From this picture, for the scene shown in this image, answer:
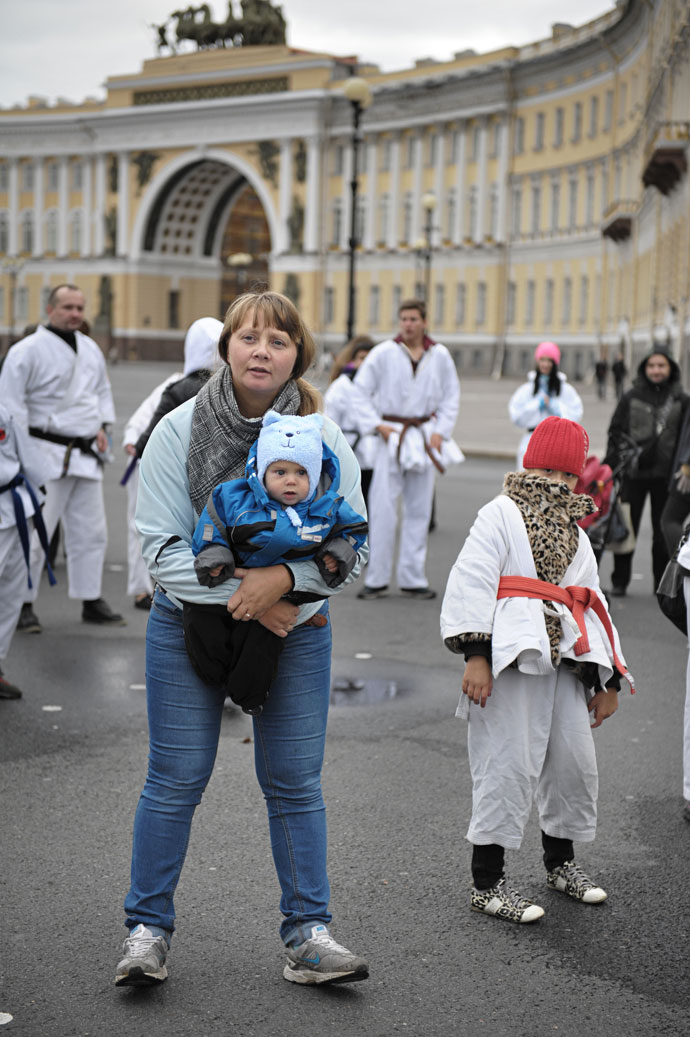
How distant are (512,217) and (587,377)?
13422mm

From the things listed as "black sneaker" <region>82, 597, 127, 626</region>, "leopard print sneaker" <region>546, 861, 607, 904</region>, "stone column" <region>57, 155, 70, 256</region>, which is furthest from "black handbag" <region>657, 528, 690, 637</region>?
"stone column" <region>57, 155, 70, 256</region>

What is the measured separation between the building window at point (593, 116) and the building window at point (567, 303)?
248 inches

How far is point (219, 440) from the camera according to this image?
3.60 metres

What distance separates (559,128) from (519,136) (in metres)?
3.19

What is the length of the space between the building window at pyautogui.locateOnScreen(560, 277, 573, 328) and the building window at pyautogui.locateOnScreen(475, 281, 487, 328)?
6.27 metres

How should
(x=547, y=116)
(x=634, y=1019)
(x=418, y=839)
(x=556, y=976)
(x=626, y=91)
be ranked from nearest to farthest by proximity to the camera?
(x=634, y=1019)
(x=556, y=976)
(x=418, y=839)
(x=626, y=91)
(x=547, y=116)

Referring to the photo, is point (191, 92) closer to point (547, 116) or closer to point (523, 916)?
point (547, 116)

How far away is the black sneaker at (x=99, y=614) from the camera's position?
9.00 metres

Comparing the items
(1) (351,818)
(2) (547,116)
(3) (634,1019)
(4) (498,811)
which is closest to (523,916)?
(4) (498,811)

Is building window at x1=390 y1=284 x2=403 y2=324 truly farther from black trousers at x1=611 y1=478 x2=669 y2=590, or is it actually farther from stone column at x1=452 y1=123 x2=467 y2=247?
black trousers at x1=611 y1=478 x2=669 y2=590

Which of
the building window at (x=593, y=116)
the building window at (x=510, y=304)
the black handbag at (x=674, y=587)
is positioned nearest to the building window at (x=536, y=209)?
the building window at (x=510, y=304)

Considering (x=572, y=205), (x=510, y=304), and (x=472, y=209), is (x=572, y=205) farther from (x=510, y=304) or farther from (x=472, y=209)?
(x=472, y=209)

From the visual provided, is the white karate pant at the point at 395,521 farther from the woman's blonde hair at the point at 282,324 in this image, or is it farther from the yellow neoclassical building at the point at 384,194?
the yellow neoclassical building at the point at 384,194

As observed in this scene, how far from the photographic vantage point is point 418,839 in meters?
5.00
